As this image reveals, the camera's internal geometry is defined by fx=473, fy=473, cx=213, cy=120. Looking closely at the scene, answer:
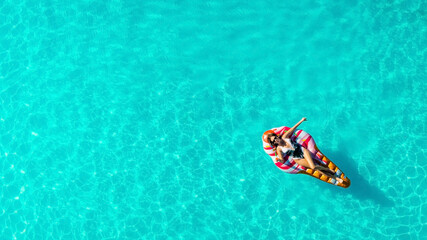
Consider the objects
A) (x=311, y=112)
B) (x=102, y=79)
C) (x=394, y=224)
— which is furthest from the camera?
(x=102, y=79)

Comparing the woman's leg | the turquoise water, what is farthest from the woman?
the turquoise water

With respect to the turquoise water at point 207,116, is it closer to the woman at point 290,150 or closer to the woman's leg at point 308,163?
the woman's leg at point 308,163

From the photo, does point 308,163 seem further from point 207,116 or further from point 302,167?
point 207,116

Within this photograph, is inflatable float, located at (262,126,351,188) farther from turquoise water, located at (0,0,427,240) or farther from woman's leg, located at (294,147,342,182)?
turquoise water, located at (0,0,427,240)

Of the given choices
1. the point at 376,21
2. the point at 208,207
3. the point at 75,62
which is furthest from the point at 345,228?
the point at 75,62

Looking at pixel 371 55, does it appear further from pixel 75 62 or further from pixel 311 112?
pixel 75 62

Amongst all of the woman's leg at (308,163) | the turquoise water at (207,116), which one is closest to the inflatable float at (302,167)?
the woman's leg at (308,163)
